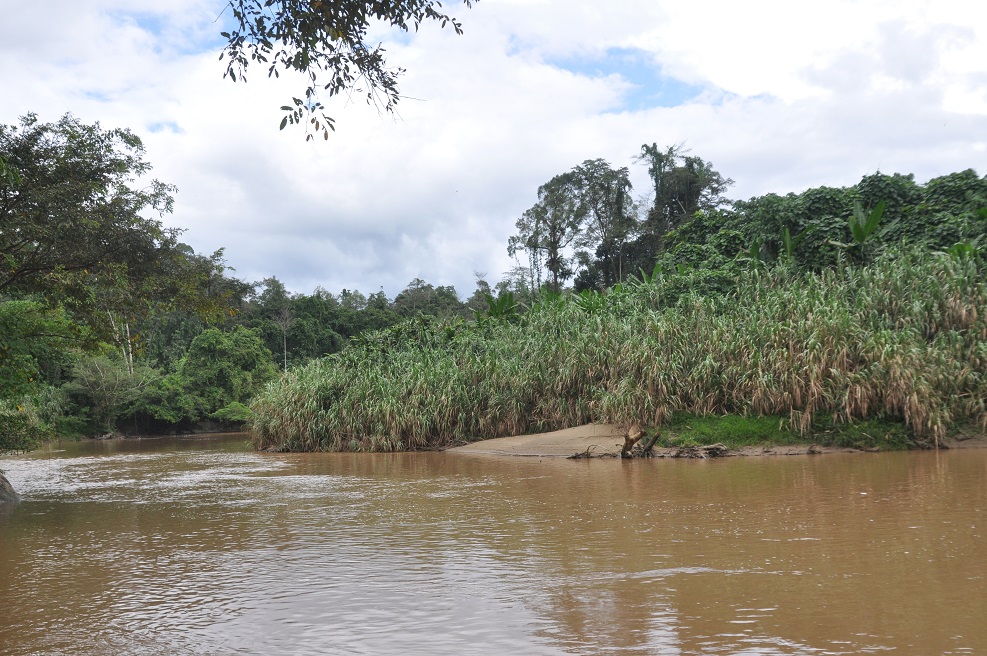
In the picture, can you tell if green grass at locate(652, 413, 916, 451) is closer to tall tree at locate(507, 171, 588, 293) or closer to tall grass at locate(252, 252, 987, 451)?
tall grass at locate(252, 252, 987, 451)

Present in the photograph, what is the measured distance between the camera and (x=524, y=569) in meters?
4.73

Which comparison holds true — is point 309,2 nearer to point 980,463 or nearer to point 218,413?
point 980,463

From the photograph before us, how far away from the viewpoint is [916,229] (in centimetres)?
1875

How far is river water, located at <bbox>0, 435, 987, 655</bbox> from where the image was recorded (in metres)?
3.43

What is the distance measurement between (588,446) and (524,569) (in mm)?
8719

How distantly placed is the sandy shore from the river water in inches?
105

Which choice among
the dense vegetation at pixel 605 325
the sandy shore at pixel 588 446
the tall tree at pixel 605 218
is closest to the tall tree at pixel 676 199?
the tall tree at pixel 605 218

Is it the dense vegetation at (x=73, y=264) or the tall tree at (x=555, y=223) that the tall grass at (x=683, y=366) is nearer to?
the dense vegetation at (x=73, y=264)

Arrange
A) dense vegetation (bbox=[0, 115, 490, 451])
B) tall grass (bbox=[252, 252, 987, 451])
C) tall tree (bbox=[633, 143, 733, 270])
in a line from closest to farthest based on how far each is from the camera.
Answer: dense vegetation (bbox=[0, 115, 490, 451]) < tall grass (bbox=[252, 252, 987, 451]) < tall tree (bbox=[633, 143, 733, 270])

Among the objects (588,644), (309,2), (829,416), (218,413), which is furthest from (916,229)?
(218,413)

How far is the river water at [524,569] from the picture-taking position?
343 cm

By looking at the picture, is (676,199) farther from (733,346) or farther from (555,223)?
(733,346)

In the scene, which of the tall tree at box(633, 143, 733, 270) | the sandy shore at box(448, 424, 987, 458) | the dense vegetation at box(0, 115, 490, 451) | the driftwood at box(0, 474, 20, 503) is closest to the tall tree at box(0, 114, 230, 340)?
the dense vegetation at box(0, 115, 490, 451)

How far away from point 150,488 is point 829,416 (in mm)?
10709
